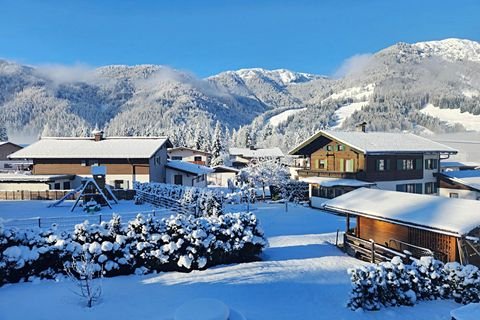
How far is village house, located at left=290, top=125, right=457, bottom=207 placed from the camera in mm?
30375

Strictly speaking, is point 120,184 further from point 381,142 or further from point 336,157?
point 381,142

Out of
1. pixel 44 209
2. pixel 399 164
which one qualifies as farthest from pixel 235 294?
pixel 399 164

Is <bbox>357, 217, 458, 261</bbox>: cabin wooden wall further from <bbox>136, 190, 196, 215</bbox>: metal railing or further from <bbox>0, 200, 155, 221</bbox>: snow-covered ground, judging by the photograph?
<bbox>0, 200, 155, 221</bbox>: snow-covered ground

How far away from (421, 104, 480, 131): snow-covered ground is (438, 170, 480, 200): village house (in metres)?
86.9

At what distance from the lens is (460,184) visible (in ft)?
105

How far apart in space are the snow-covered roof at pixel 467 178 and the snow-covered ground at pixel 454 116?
85802 mm

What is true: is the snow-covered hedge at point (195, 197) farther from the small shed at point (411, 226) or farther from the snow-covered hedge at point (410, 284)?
the snow-covered hedge at point (410, 284)

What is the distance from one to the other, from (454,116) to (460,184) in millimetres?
125884

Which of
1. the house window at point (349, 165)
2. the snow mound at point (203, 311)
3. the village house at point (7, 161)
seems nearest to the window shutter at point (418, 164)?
the house window at point (349, 165)

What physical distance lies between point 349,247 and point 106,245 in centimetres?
1074

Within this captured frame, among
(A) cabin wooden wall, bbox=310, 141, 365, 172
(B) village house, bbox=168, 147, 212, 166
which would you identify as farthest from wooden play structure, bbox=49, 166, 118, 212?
(B) village house, bbox=168, 147, 212, 166

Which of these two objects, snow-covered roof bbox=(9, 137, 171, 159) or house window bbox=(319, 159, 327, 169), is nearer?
house window bbox=(319, 159, 327, 169)

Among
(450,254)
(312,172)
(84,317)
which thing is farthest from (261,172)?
(84,317)

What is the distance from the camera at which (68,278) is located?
11391 millimetres
